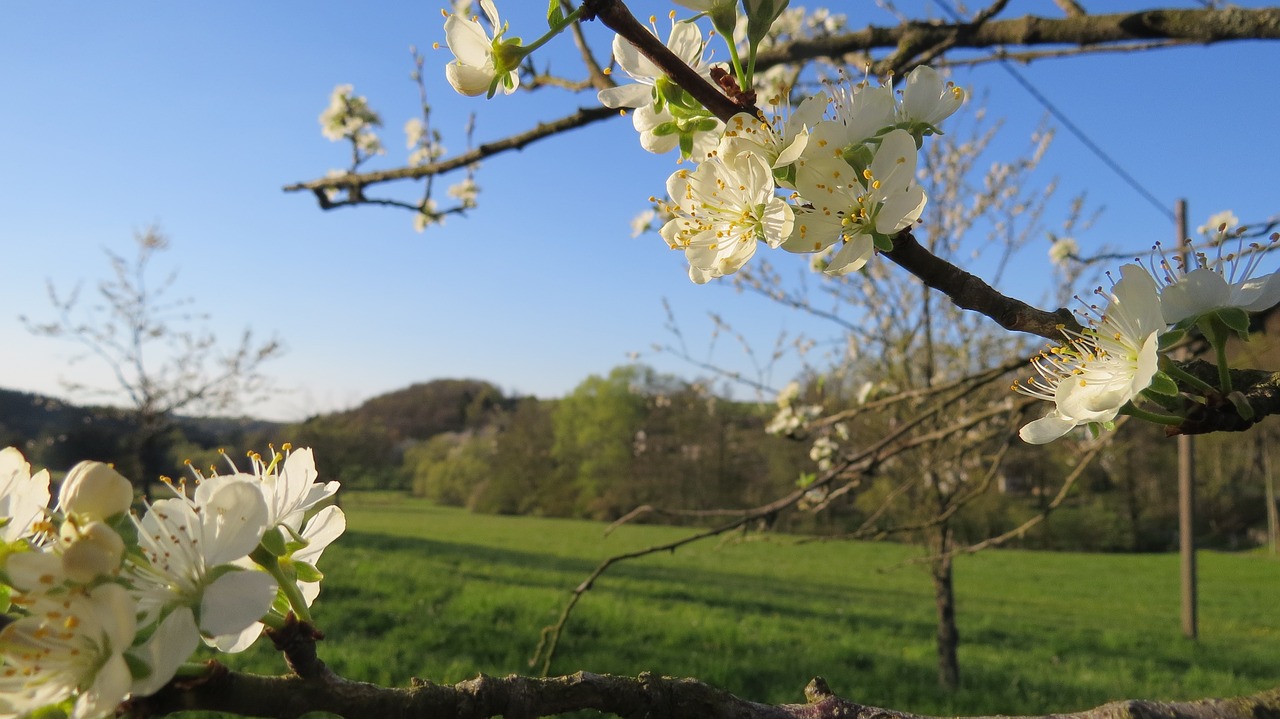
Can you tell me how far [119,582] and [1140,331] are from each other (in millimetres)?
917

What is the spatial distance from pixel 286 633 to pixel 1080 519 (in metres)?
24.3

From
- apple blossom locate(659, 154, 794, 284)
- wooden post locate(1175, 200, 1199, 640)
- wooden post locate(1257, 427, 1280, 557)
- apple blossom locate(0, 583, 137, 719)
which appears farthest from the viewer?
wooden post locate(1257, 427, 1280, 557)

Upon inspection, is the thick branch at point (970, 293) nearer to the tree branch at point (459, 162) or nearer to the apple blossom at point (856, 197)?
Answer: the apple blossom at point (856, 197)

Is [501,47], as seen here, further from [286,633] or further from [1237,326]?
[1237,326]

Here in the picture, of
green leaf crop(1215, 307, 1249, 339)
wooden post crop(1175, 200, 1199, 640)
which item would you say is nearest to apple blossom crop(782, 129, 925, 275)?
green leaf crop(1215, 307, 1249, 339)

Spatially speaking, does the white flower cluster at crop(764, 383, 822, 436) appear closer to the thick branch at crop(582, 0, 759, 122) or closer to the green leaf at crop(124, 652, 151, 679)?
the thick branch at crop(582, 0, 759, 122)

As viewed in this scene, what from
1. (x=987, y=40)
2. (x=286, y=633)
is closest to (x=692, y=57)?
(x=286, y=633)

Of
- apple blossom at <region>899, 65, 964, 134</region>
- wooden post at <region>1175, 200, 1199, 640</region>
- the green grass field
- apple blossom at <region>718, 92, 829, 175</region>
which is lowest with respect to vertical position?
the green grass field

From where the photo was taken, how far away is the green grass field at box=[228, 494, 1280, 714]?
570cm

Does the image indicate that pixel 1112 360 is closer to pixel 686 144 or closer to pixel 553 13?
pixel 686 144

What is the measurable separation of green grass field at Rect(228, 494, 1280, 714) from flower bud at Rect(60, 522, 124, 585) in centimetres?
212

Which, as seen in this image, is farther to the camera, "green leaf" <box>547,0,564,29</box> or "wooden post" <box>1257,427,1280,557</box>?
"wooden post" <box>1257,427,1280,557</box>

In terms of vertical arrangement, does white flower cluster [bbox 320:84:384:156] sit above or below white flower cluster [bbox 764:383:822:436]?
above

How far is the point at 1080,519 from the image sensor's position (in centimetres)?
2109
